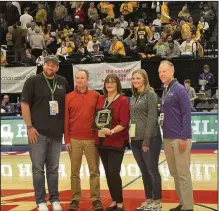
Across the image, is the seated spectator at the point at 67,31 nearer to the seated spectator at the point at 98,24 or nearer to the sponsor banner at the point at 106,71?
the seated spectator at the point at 98,24

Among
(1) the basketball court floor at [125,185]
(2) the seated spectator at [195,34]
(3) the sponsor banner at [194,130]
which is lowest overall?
(1) the basketball court floor at [125,185]

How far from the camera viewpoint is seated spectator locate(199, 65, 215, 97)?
15212mm

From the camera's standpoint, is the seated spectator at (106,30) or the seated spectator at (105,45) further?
the seated spectator at (106,30)

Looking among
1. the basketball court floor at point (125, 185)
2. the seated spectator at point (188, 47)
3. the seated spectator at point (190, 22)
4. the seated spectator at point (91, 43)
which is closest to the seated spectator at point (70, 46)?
the seated spectator at point (91, 43)

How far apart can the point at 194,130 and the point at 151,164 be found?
22.2 feet

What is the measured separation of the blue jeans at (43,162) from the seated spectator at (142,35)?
11155 millimetres

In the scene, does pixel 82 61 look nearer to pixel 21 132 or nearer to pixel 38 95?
pixel 21 132

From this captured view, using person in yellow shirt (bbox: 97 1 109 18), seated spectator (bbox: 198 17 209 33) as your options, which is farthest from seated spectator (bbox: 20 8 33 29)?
seated spectator (bbox: 198 17 209 33)

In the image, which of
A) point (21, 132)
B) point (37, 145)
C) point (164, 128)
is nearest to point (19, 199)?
point (37, 145)

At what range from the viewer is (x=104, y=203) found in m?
6.37

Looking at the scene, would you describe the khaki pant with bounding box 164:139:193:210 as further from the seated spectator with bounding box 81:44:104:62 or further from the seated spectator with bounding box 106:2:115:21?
the seated spectator with bounding box 106:2:115:21

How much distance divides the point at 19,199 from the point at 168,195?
201 centimetres

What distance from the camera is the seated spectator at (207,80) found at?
15.2 m

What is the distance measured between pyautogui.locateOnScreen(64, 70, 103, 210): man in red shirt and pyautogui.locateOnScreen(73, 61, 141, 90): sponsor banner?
9.27 metres
